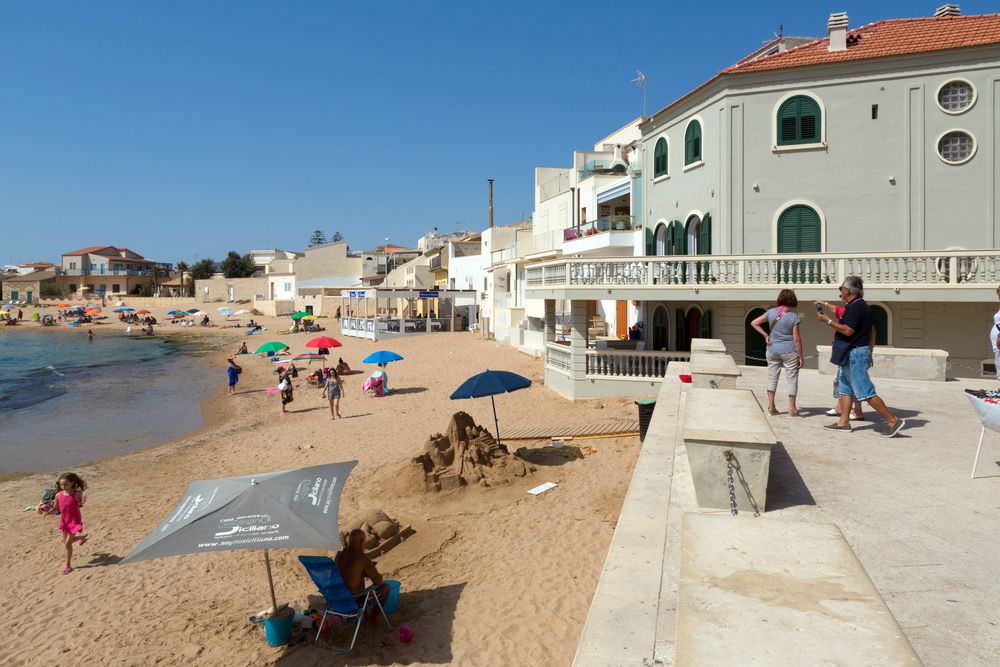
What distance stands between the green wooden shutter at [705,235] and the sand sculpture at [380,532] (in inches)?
500

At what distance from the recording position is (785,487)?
5254 mm

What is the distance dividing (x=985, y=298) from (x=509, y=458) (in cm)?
1092

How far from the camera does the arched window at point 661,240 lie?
21172mm

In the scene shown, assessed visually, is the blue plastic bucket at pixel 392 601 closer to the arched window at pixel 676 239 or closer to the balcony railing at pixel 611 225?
the arched window at pixel 676 239

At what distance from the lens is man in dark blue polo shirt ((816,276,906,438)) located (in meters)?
6.82

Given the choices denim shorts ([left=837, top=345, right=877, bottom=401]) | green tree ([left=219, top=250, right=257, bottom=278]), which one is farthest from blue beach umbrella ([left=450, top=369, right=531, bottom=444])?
green tree ([left=219, top=250, right=257, bottom=278])

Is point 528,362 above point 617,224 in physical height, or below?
below

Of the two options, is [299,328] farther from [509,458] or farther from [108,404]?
[509,458]

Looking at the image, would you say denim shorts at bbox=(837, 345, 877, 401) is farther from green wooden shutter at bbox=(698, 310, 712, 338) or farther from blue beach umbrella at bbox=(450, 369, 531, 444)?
green wooden shutter at bbox=(698, 310, 712, 338)

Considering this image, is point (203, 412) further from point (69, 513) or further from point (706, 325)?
point (706, 325)

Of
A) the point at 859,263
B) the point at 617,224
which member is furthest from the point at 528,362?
the point at 859,263

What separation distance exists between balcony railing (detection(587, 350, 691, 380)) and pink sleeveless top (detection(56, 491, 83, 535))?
42.1 ft

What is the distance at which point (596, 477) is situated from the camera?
11547mm

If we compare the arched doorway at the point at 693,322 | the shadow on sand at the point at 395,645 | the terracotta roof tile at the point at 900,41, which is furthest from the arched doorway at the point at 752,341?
the shadow on sand at the point at 395,645
